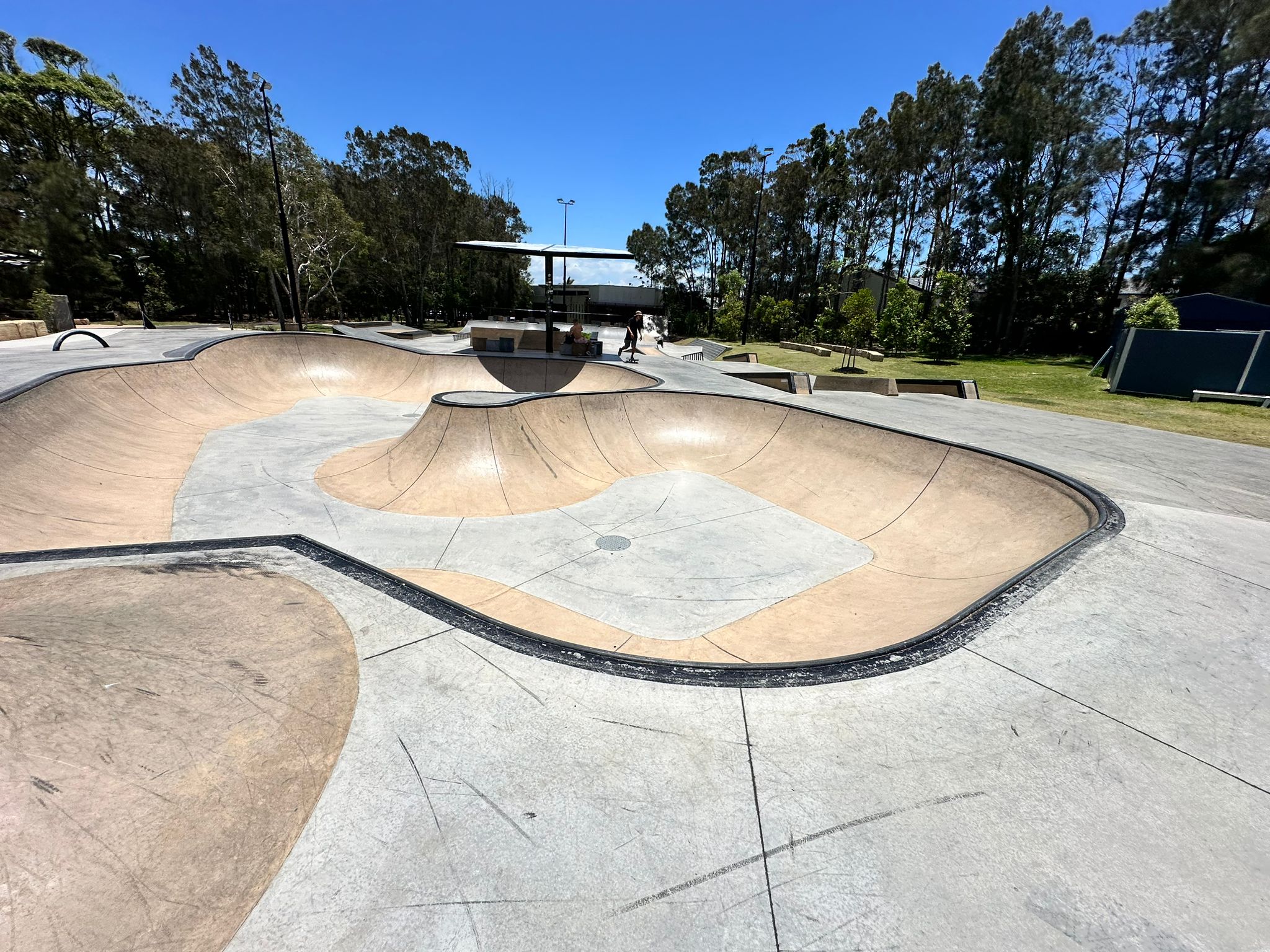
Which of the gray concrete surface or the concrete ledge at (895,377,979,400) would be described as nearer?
the gray concrete surface

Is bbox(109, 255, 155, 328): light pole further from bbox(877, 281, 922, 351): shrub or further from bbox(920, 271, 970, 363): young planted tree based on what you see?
bbox(920, 271, 970, 363): young planted tree

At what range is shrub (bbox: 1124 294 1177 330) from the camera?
18.0m

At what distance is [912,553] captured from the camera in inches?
286

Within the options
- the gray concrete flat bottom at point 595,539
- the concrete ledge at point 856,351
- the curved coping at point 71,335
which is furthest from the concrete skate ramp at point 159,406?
the concrete ledge at point 856,351

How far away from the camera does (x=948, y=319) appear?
1009 inches

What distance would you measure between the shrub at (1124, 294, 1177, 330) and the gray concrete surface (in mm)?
21503

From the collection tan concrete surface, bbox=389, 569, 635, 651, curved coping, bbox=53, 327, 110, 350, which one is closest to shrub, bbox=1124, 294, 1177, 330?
tan concrete surface, bbox=389, 569, 635, 651

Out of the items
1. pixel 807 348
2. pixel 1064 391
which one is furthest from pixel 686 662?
pixel 807 348

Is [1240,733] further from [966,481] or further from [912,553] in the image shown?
[966,481]

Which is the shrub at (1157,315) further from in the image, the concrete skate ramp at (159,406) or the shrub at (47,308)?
the shrub at (47,308)

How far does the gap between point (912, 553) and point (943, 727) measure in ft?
16.8

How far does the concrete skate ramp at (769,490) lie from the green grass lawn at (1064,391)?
7800 millimetres

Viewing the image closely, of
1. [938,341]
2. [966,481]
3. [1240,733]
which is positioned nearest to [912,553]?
[966,481]

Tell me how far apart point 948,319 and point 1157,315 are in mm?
8342
